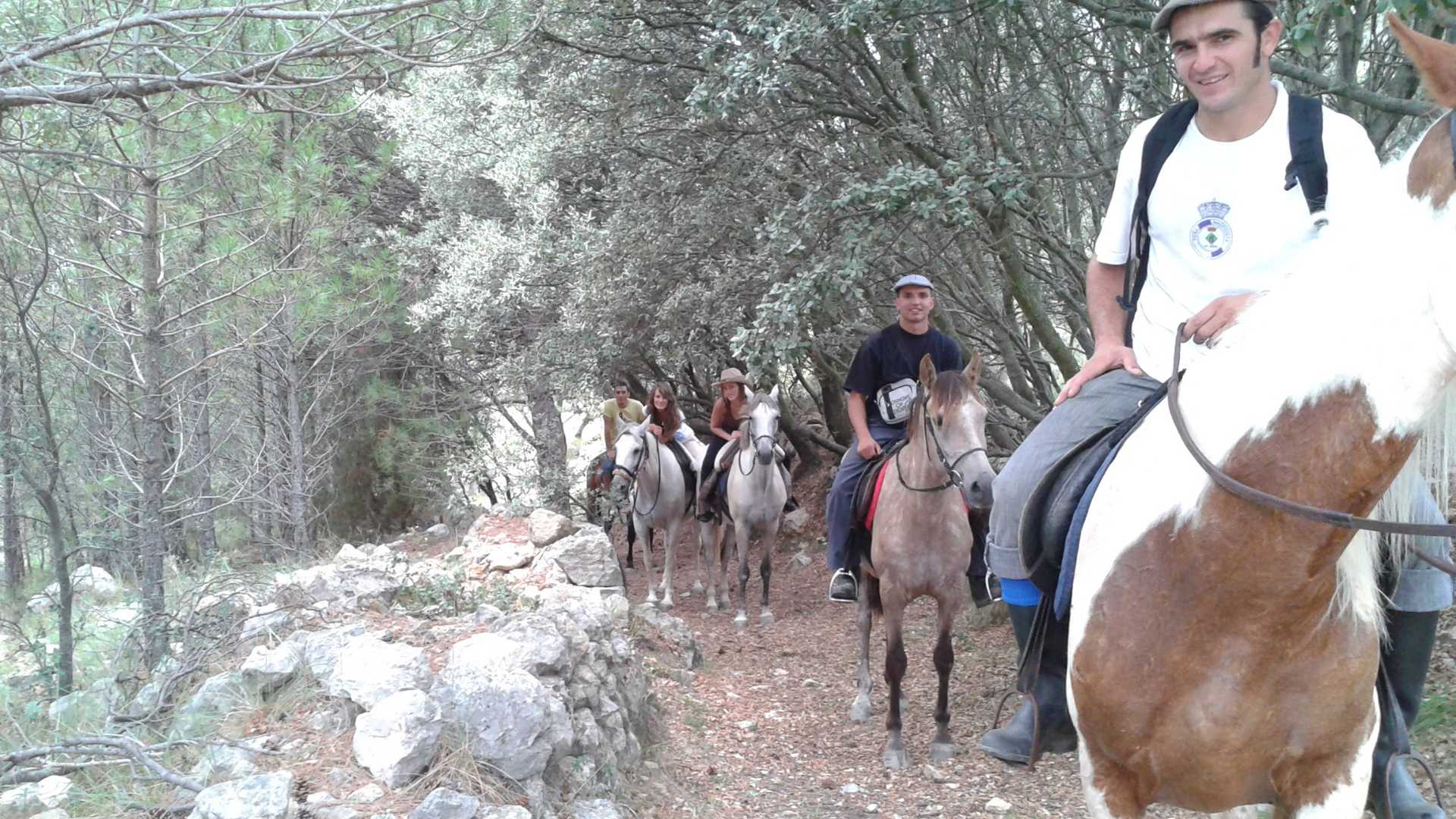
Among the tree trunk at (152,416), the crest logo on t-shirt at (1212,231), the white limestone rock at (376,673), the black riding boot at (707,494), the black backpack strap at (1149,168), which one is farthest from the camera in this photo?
the black riding boot at (707,494)

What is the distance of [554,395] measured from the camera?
46.0ft

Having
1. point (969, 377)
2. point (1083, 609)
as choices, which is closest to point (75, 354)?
point (969, 377)

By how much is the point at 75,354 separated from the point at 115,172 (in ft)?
4.02

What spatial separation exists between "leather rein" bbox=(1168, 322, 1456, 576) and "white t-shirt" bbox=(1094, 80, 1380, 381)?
26 cm

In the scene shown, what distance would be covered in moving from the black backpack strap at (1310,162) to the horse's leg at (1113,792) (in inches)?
55.6

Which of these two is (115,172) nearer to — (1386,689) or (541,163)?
(541,163)

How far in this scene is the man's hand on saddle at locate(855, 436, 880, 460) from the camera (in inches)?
276

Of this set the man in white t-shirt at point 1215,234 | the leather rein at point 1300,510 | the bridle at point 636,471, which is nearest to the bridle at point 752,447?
the bridle at point 636,471

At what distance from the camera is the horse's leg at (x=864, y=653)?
7.29 metres

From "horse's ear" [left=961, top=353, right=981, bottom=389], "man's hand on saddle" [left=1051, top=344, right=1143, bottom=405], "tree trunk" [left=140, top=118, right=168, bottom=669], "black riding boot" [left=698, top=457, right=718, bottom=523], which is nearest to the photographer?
"man's hand on saddle" [left=1051, top=344, right=1143, bottom=405]

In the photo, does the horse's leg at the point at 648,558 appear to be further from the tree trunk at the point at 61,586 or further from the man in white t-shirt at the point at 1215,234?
the man in white t-shirt at the point at 1215,234

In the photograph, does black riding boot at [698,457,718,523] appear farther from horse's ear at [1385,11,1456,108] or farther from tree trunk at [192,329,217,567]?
horse's ear at [1385,11,1456,108]

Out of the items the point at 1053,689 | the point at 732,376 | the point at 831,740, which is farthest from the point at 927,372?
the point at 732,376

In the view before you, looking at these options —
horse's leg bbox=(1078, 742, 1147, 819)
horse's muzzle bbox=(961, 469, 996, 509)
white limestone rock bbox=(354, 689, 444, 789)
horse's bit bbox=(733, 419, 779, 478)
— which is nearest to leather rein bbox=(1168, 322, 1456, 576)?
horse's leg bbox=(1078, 742, 1147, 819)
